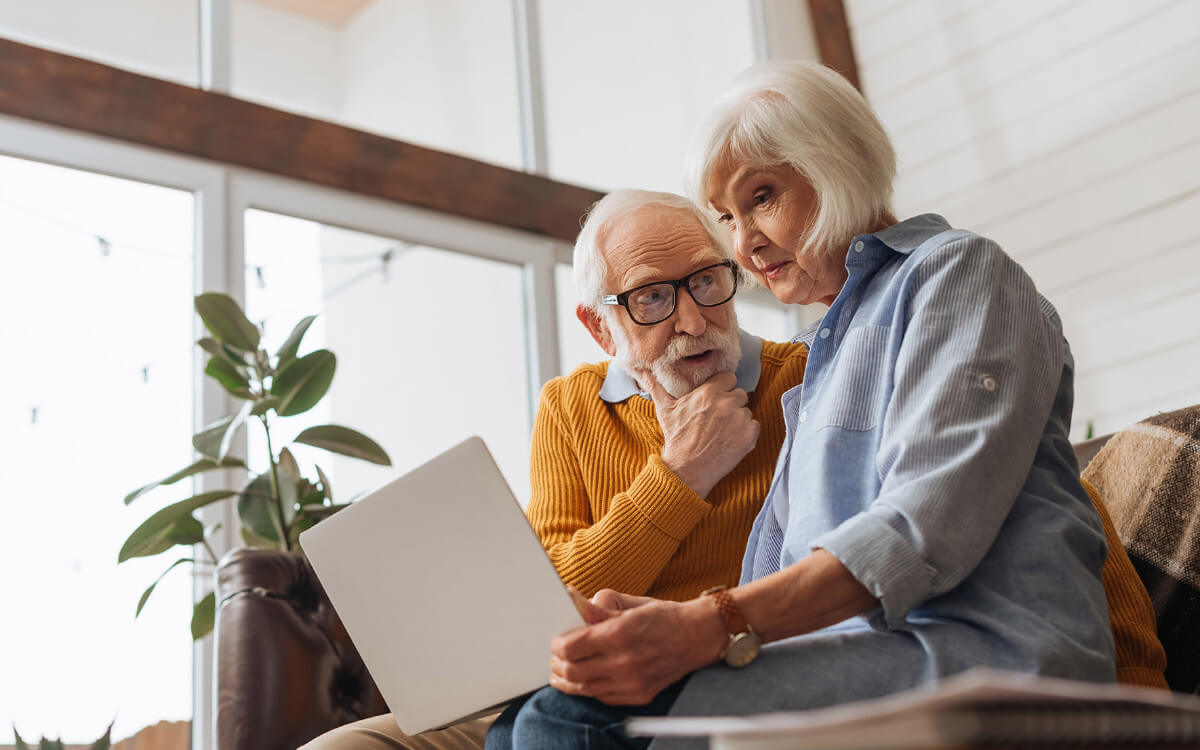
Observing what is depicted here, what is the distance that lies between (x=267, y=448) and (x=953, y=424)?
1.69 metres

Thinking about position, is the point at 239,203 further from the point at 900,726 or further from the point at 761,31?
the point at 900,726

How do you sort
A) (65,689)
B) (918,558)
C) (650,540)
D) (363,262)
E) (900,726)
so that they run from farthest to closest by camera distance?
(363,262), (65,689), (650,540), (918,558), (900,726)

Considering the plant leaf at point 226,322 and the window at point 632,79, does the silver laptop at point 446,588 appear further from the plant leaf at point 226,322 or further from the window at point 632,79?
the window at point 632,79

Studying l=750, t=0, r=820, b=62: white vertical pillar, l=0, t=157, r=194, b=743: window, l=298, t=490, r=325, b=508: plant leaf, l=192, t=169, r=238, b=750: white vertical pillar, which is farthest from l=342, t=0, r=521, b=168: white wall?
l=298, t=490, r=325, b=508: plant leaf

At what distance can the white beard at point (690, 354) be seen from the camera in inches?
65.9

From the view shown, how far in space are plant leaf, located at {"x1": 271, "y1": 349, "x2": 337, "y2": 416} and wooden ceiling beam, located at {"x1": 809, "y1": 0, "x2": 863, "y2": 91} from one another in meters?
2.78

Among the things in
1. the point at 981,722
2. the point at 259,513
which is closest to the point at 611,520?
the point at 981,722

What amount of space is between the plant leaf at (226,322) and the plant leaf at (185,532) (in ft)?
1.25

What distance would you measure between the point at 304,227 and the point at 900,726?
2884 millimetres

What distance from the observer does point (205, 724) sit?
8.56 feet

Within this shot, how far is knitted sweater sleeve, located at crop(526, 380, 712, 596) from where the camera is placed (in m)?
1.47

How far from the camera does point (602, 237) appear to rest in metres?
1.76

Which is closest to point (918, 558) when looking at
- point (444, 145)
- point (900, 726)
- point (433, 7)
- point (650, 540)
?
point (900, 726)

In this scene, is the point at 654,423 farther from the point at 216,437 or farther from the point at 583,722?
the point at 216,437
